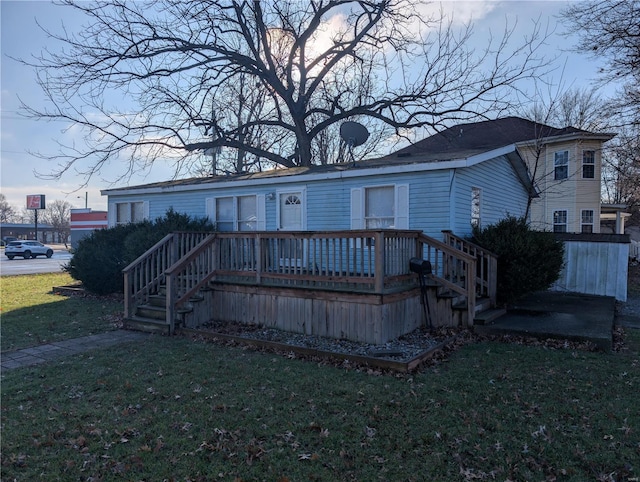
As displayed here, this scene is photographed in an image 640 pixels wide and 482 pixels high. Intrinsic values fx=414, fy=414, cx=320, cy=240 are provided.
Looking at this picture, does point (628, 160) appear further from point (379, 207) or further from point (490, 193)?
point (379, 207)

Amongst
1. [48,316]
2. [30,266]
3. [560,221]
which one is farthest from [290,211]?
[30,266]

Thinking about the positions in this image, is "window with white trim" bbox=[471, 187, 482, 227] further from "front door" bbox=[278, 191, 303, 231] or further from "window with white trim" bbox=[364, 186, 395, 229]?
"front door" bbox=[278, 191, 303, 231]

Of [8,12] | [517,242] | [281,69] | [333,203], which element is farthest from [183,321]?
[281,69]

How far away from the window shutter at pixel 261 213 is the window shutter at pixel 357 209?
2658mm

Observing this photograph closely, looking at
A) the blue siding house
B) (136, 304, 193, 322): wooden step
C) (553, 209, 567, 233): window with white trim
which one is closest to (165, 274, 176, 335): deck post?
(136, 304, 193, 322): wooden step

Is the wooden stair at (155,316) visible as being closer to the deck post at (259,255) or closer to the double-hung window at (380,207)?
the deck post at (259,255)

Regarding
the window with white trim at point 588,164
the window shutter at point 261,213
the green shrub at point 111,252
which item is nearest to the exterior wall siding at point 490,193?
the window shutter at point 261,213

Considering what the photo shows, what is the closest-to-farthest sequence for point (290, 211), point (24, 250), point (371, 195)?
1. point (371, 195)
2. point (290, 211)
3. point (24, 250)

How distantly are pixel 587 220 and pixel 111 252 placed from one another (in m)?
19.4

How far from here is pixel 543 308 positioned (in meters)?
8.59

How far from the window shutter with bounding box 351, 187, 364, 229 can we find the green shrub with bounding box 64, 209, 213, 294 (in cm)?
436

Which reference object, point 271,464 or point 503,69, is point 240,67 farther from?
point 271,464

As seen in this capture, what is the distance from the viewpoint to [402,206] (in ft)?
30.5

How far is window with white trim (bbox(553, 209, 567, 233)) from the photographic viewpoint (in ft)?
62.5
